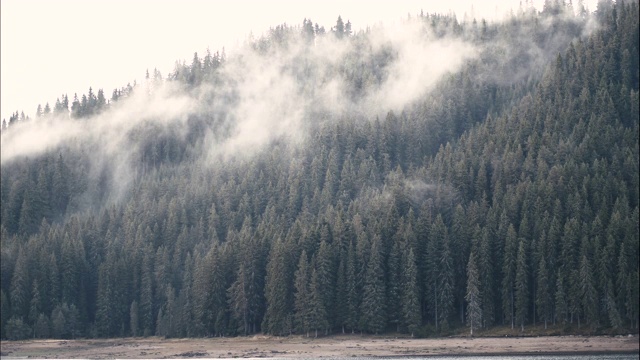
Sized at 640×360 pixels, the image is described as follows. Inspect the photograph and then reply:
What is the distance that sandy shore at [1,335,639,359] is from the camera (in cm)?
10150

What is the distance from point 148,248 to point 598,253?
346 feet

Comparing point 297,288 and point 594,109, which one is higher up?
point 594,109

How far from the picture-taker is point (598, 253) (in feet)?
371

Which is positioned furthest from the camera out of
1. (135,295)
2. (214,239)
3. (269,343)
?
(214,239)

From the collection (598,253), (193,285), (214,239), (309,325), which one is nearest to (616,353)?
(598,253)

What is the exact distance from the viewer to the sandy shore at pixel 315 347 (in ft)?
333

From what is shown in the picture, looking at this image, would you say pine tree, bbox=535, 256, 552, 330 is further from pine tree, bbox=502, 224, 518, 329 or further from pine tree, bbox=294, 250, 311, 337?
pine tree, bbox=294, 250, 311, 337

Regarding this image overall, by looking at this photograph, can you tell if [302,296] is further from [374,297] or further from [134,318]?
[134,318]

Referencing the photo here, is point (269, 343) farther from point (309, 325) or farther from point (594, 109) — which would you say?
point (594, 109)

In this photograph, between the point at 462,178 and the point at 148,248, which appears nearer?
the point at 462,178

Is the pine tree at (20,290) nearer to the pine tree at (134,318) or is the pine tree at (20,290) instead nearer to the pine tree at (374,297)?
the pine tree at (134,318)

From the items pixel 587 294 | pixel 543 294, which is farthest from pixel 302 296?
pixel 587 294

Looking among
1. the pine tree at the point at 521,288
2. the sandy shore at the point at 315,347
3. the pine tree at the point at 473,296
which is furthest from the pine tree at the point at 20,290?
the pine tree at the point at 521,288

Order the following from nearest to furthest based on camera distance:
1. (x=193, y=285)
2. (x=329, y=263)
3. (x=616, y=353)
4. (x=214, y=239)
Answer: (x=616, y=353)
(x=329, y=263)
(x=193, y=285)
(x=214, y=239)
